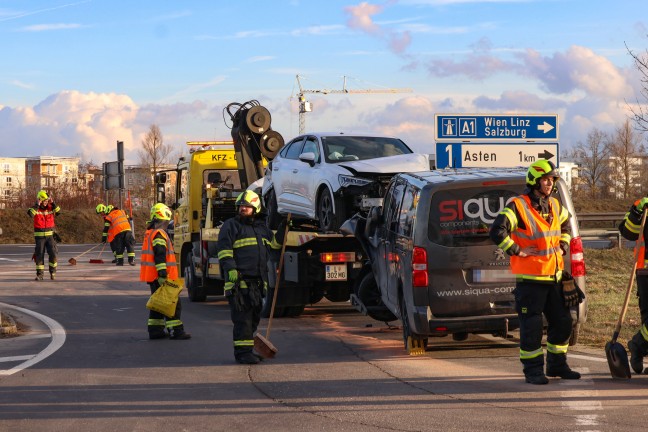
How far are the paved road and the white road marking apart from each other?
0.10 feet

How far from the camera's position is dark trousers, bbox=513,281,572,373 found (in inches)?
343

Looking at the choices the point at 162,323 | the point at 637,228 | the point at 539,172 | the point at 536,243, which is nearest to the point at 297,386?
the point at 536,243

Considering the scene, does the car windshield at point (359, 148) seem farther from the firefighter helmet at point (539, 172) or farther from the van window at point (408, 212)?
the firefighter helmet at point (539, 172)

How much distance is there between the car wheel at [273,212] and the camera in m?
16.7

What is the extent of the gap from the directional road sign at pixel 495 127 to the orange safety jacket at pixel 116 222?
43.0 feet

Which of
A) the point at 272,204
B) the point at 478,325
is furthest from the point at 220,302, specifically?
the point at 478,325

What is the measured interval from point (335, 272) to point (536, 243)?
5607 millimetres

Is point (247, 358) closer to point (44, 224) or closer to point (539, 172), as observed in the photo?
point (539, 172)

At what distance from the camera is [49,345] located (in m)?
12.3

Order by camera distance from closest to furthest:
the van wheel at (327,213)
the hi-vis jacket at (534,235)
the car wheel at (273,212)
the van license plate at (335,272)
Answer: the hi-vis jacket at (534,235) < the van wheel at (327,213) < the van license plate at (335,272) < the car wheel at (273,212)

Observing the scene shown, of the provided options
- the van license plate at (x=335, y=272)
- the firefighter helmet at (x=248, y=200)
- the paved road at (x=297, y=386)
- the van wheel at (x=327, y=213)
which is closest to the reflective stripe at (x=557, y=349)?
the paved road at (x=297, y=386)

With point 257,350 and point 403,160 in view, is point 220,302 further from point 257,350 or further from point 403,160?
point 257,350

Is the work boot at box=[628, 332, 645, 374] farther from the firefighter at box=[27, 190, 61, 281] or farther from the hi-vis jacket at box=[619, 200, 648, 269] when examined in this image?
the firefighter at box=[27, 190, 61, 281]

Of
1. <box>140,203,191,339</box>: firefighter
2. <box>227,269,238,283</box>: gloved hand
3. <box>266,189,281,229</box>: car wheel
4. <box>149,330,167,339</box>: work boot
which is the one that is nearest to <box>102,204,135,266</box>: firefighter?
<box>266,189,281,229</box>: car wheel
